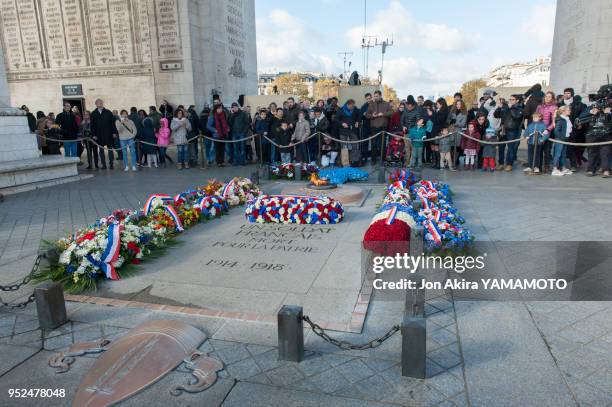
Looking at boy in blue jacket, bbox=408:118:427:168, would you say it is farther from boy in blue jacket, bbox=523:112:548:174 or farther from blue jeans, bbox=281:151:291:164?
blue jeans, bbox=281:151:291:164

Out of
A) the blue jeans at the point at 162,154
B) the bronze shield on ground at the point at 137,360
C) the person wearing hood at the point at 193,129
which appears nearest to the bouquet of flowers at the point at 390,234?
the bronze shield on ground at the point at 137,360

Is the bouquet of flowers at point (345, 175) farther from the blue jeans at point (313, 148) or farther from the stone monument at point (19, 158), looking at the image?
the stone monument at point (19, 158)

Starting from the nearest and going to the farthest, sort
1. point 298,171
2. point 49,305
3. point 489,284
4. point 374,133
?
1. point 49,305
2. point 489,284
3. point 298,171
4. point 374,133

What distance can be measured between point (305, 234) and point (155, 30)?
1252 centimetres

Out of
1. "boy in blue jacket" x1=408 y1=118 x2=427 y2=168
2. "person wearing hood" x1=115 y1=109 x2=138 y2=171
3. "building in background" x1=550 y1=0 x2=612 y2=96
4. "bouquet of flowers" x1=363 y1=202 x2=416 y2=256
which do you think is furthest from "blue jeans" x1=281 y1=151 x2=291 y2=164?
"building in background" x1=550 y1=0 x2=612 y2=96

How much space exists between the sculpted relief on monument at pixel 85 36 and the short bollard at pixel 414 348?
1480 cm

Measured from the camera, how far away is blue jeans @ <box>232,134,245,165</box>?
12711 mm

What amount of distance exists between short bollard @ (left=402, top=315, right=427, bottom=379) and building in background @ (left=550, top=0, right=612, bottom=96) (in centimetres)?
1379

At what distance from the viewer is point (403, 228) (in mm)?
4938

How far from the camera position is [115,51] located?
627 inches

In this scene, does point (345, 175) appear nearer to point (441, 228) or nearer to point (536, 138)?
point (536, 138)

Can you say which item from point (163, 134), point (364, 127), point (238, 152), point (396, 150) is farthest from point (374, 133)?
point (163, 134)

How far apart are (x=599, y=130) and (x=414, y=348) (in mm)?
9318

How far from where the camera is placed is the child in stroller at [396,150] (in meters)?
11.9
